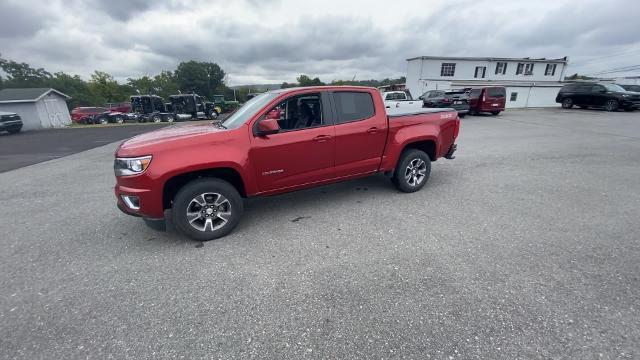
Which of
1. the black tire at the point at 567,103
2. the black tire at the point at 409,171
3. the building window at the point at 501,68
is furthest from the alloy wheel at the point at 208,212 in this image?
the building window at the point at 501,68

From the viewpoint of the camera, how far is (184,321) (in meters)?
2.13

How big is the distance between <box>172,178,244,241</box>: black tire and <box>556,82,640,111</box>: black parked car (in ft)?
83.0

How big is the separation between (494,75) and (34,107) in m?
45.4

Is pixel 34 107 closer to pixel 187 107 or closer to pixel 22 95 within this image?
pixel 22 95

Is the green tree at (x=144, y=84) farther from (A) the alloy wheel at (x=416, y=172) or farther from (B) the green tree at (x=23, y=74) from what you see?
(A) the alloy wheel at (x=416, y=172)

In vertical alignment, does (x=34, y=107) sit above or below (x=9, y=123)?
above

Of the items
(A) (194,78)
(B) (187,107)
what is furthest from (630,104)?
(A) (194,78)

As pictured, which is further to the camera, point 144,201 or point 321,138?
point 321,138

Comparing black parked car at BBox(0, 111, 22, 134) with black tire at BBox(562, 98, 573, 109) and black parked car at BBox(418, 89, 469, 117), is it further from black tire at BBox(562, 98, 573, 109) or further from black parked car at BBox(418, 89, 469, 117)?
black tire at BBox(562, 98, 573, 109)

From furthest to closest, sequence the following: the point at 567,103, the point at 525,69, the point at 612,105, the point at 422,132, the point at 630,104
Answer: the point at 525,69
the point at 567,103
the point at 612,105
the point at 630,104
the point at 422,132

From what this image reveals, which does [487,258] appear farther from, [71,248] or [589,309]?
[71,248]

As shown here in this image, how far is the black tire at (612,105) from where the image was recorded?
17764 millimetres

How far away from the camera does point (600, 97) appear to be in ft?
60.6

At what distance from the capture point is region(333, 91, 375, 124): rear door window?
3.82 metres
